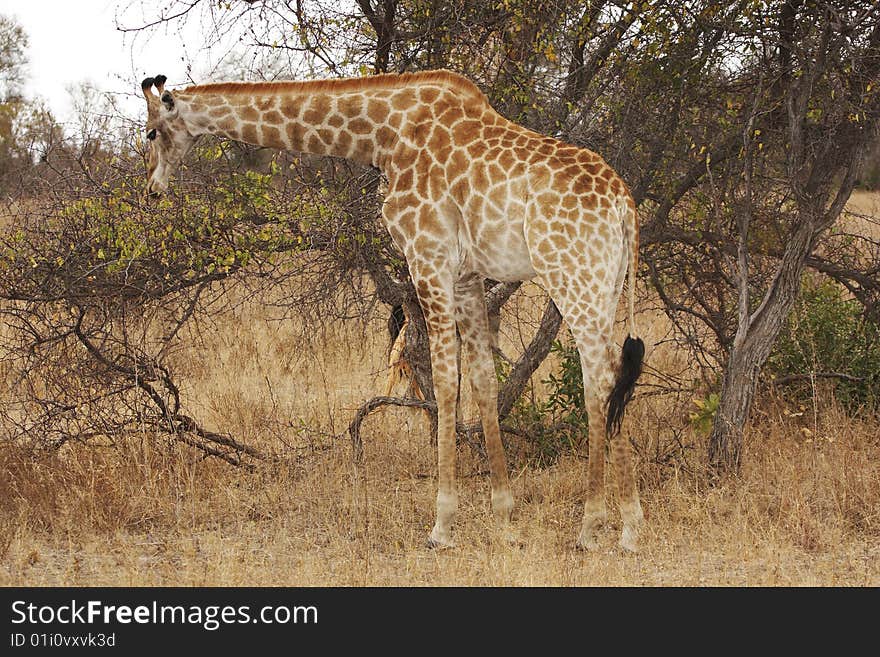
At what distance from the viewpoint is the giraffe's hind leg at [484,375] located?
634cm

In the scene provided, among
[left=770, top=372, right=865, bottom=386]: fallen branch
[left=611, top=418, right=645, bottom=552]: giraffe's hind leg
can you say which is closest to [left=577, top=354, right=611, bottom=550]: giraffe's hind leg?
[left=611, top=418, right=645, bottom=552]: giraffe's hind leg

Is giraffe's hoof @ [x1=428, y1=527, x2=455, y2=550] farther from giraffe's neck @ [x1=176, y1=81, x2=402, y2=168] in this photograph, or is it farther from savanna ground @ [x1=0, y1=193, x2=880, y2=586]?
giraffe's neck @ [x1=176, y1=81, x2=402, y2=168]

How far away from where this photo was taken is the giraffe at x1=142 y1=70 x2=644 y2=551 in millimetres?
5656

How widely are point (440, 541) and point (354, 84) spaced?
2774mm

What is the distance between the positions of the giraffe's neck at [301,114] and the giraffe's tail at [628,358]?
152cm

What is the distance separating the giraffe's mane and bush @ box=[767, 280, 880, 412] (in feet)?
11.9

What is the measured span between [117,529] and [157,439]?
1197 mm

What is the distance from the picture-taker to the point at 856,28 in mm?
6547

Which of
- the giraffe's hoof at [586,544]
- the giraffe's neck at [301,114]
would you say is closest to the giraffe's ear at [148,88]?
the giraffe's neck at [301,114]

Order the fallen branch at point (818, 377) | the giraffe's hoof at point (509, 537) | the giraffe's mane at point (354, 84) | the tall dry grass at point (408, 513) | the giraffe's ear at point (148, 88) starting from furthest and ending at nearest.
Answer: the fallen branch at point (818, 377) → the giraffe's mane at point (354, 84) → the giraffe's ear at point (148, 88) → the giraffe's hoof at point (509, 537) → the tall dry grass at point (408, 513)

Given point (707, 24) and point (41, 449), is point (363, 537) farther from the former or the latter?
point (707, 24)

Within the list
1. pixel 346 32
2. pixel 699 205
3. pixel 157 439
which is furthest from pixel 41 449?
pixel 699 205

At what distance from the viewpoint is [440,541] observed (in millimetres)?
5996

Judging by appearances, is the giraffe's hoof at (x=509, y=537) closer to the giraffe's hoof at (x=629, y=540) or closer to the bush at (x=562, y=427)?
the giraffe's hoof at (x=629, y=540)
